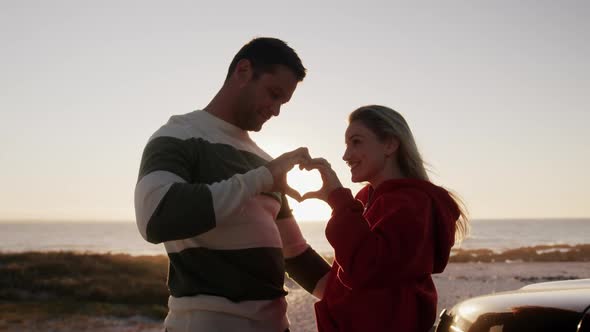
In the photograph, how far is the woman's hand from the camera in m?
2.78

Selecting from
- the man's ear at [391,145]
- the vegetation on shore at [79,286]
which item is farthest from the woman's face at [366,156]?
the vegetation on shore at [79,286]

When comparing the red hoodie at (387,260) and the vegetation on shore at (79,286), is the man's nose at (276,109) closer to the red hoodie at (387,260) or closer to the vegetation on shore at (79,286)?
the red hoodie at (387,260)

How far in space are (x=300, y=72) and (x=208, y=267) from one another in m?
1.18

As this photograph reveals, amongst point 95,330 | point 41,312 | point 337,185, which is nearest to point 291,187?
point 337,185

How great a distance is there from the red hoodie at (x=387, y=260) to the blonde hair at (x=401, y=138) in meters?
0.29

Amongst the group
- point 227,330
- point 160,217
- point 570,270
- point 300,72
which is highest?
point 300,72

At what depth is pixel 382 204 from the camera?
270 cm

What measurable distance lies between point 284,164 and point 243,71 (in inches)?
29.7

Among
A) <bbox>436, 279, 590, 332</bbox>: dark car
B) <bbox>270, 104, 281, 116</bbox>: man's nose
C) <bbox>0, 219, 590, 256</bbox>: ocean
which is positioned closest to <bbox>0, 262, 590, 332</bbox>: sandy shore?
<bbox>270, 104, 281, 116</bbox>: man's nose

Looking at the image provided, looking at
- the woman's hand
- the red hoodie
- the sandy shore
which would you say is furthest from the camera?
the sandy shore

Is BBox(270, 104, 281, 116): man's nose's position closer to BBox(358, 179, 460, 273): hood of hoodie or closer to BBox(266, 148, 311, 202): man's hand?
BBox(266, 148, 311, 202): man's hand

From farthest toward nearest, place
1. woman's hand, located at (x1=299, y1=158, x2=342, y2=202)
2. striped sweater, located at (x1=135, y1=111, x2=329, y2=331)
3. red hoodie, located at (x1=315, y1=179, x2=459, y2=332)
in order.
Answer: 1. woman's hand, located at (x1=299, y1=158, x2=342, y2=202)
2. red hoodie, located at (x1=315, y1=179, x2=459, y2=332)
3. striped sweater, located at (x1=135, y1=111, x2=329, y2=331)

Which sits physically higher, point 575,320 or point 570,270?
point 575,320

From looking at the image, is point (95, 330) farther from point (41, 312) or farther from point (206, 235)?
point (206, 235)
